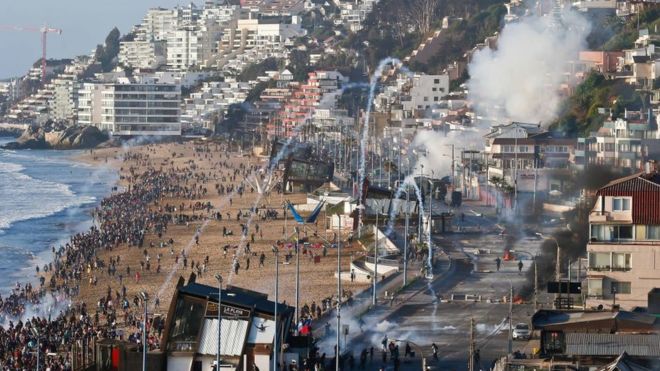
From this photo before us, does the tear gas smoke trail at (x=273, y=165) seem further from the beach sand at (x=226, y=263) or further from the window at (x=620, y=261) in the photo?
the window at (x=620, y=261)

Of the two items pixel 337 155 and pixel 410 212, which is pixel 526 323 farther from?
pixel 337 155

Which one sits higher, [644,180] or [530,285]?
[644,180]

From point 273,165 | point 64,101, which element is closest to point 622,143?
point 273,165

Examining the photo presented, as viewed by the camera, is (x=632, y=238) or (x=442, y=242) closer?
(x=632, y=238)

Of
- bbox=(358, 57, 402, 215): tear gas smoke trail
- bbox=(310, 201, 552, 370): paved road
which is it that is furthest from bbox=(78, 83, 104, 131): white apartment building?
bbox=(310, 201, 552, 370): paved road

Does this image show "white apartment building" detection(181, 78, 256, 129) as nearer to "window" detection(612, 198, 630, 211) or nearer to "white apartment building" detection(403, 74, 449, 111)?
"white apartment building" detection(403, 74, 449, 111)

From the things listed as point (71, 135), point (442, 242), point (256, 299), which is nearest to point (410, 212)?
point (442, 242)
